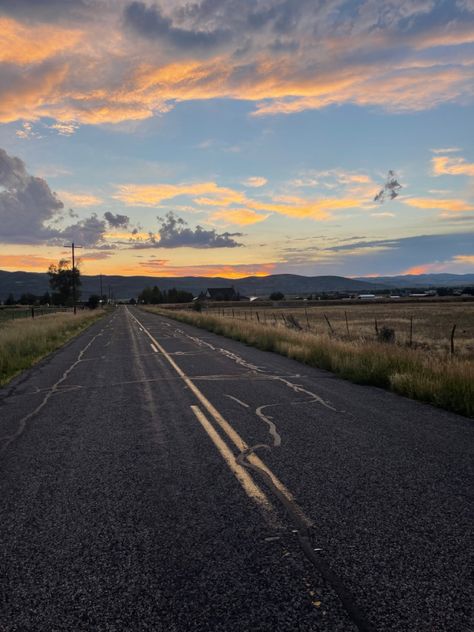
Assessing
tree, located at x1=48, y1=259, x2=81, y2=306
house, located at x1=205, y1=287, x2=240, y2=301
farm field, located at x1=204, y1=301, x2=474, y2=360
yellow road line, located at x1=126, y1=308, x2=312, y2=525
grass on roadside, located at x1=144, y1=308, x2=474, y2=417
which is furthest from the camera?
house, located at x1=205, y1=287, x2=240, y2=301

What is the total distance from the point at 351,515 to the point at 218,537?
1.18 meters

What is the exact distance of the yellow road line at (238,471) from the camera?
4351 mm

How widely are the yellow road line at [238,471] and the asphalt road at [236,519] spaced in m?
0.03

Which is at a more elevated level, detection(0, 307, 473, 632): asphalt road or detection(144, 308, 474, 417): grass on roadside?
detection(144, 308, 474, 417): grass on roadside

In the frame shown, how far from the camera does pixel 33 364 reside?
53.3 feet

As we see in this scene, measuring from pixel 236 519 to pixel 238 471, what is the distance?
3.86 feet

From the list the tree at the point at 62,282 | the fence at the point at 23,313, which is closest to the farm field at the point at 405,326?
the fence at the point at 23,313

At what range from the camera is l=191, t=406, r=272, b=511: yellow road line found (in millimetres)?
4351

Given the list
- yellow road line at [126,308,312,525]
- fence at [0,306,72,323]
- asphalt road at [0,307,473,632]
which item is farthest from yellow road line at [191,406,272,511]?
fence at [0,306,72,323]

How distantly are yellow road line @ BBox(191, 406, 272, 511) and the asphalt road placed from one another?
3 cm

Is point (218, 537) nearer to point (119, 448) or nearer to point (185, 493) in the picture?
point (185, 493)

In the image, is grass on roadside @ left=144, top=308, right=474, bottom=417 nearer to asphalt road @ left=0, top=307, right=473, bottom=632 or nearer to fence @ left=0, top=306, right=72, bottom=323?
asphalt road @ left=0, top=307, right=473, bottom=632

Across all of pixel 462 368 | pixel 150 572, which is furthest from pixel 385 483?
pixel 462 368

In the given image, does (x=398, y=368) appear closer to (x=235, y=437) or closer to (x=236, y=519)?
(x=235, y=437)
